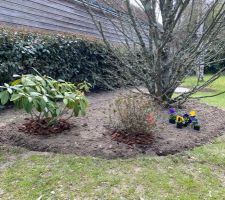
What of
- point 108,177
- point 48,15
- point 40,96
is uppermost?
point 48,15

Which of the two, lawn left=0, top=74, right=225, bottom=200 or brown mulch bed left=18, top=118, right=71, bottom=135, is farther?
brown mulch bed left=18, top=118, right=71, bottom=135

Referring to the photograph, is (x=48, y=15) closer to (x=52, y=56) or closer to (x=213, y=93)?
(x=52, y=56)

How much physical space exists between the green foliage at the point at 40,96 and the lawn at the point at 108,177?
23.2 inches

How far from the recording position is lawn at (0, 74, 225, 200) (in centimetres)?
270

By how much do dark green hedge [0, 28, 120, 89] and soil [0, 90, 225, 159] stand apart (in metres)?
1.29

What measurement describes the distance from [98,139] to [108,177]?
0.91 m

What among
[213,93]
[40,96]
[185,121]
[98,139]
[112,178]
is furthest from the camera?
[213,93]

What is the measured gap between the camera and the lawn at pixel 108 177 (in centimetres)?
270

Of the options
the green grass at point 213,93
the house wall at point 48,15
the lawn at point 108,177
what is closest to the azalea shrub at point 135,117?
the lawn at point 108,177

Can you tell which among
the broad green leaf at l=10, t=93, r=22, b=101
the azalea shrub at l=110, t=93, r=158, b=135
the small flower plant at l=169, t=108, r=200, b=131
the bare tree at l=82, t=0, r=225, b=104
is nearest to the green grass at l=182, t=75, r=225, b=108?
the bare tree at l=82, t=0, r=225, b=104

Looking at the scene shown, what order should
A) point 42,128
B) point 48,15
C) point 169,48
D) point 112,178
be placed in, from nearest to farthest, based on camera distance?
point 112,178
point 42,128
point 169,48
point 48,15

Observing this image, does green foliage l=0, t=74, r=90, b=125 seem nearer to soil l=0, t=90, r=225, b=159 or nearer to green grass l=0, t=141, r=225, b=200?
soil l=0, t=90, r=225, b=159

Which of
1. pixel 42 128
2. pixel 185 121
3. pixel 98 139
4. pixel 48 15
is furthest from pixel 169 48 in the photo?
pixel 48 15

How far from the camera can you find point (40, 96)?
3492mm
